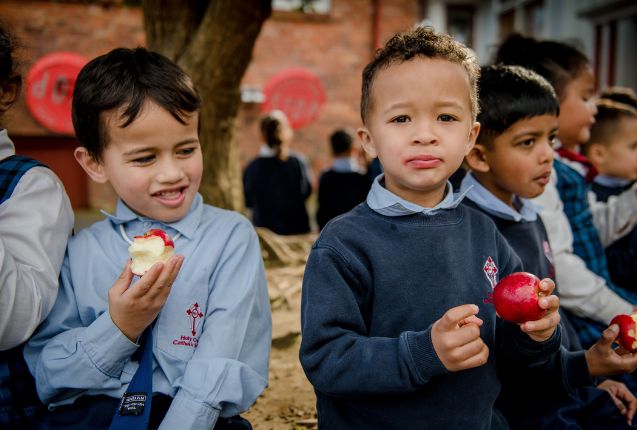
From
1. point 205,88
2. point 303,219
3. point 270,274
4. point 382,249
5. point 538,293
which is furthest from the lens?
point 303,219

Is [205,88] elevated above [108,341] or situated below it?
above

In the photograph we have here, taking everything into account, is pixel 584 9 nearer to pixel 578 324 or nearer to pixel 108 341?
pixel 578 324

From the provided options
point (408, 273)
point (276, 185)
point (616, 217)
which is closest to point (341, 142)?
point (276, 185)

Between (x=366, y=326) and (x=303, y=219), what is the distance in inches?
192

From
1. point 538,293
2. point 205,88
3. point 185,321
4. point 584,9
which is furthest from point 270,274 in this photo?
point 584,9

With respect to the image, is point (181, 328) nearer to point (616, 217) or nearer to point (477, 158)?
point (477, 158)

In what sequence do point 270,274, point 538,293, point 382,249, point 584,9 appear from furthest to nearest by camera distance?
1. point 584,9
2. point 270,274
3. point 382,249
4. point 538,293

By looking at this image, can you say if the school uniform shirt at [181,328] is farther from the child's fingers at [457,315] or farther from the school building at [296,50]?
the school building at [296,50]

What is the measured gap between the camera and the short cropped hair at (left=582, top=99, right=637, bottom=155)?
3295 mm

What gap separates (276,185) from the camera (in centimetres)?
615

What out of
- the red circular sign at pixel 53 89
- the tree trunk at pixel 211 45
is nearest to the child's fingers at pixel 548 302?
the tree trunk at pixel 211 45

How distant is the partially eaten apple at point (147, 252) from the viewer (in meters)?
1.57

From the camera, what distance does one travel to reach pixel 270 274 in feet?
14.2

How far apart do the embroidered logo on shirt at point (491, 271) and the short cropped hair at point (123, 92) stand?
95cm
